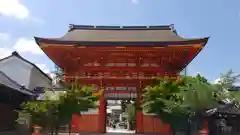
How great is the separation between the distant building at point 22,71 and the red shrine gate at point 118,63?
10.8 feet

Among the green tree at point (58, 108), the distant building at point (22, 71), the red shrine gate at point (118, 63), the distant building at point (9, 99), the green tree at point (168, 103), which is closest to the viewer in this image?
the green tree at point (58, 108)

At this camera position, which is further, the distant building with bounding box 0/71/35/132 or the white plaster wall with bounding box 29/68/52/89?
the white plaster wall with bounding box 29/68/52/89

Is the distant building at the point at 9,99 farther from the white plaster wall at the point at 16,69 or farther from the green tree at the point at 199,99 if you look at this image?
the green tree at the point at 199,99

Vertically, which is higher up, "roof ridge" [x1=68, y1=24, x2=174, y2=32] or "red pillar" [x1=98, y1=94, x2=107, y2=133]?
"roof ridge" [x1=68, y1=24, x2=174, y2=32]

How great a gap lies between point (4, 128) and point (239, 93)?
15.3 m

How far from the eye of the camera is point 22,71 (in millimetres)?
32062

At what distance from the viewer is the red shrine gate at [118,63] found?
26766mm

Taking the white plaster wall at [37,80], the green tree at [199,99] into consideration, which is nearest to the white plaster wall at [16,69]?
the white plaster wall at [37,80]

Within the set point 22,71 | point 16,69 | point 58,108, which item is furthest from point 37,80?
point 58,108

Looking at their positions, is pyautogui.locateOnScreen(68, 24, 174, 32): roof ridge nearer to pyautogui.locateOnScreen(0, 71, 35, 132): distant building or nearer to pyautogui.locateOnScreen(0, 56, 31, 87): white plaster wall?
pyautogui.locateOnScreen(0, 56, 31, 87): white plaster wall

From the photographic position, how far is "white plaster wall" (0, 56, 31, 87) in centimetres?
3153

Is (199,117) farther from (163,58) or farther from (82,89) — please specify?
(163,58)

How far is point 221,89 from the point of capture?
747 inches

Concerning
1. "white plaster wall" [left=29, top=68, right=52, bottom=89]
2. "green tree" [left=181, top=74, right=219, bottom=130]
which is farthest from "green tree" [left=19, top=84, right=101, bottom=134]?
"white plaster wall" [left=29, top=68, right=52, bottom=89]
